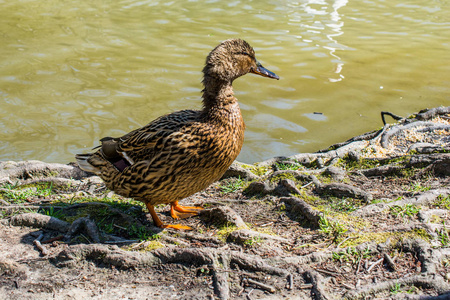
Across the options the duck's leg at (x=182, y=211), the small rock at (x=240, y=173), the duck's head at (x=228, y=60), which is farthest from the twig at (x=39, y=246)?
the small rock at (x=240, y=173)

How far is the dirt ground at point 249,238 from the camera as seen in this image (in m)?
3.29

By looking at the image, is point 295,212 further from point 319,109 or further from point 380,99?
point 380,99

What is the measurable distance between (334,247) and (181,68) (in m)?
7.59

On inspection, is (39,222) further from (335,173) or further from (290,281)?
(335,173)

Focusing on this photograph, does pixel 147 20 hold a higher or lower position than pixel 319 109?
higher

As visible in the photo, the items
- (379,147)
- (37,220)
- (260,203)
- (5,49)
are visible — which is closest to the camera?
(37,220)

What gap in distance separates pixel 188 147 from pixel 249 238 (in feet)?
2.87

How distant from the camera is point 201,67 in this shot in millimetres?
10680

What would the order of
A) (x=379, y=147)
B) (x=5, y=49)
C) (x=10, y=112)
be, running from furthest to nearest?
(x=5, y=49) < (x=10, y=112) < (x=379, y=147)

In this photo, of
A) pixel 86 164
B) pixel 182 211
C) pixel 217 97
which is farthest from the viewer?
pixel 86 164

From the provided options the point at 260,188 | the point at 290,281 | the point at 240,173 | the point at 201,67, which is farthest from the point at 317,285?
the point at 201,67

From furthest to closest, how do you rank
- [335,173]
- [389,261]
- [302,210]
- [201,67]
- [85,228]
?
[201,67] → [335,173] → [302,210] → [85,228] → [389,261]

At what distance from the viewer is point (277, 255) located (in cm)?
367

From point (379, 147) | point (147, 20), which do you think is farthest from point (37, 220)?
point (147, 20)
